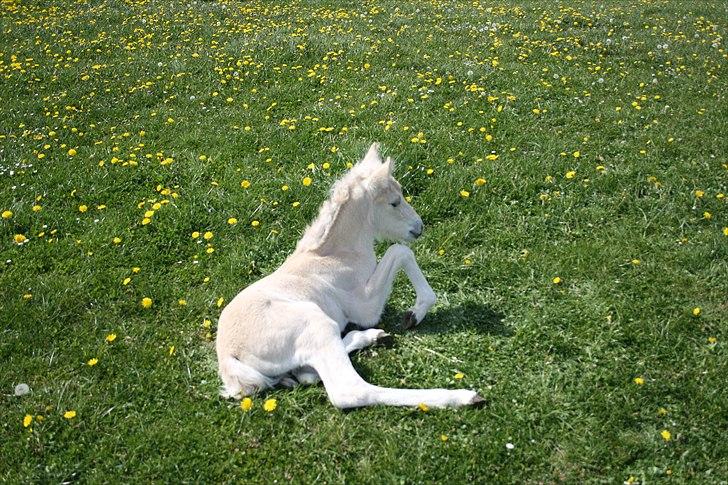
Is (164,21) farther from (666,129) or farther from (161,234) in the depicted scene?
(666,129)

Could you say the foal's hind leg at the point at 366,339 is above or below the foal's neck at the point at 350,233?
below

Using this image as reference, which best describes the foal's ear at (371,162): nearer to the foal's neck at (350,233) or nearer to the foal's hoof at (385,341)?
the foal's neck at (350,233)

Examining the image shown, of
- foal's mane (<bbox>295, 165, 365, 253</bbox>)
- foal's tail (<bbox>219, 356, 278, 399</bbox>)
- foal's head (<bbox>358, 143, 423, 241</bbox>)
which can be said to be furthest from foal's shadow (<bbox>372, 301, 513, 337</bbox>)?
foal's tail (<bbox>219, 356, 278, 399</bbox>)

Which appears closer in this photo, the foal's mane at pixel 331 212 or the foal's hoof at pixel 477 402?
the foal's hoof at pixel 477 402

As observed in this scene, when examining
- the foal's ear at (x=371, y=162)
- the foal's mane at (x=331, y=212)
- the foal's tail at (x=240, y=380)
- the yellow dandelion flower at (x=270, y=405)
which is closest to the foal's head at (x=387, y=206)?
the foal's ear at (x=371, y=162)

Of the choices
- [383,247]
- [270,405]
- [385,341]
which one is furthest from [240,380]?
[383,247]

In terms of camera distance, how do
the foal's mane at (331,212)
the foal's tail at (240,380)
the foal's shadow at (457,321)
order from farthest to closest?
the foal's mane at (331,212) < the foal's shadow at (457,321) < the foal's tail at (240,380)

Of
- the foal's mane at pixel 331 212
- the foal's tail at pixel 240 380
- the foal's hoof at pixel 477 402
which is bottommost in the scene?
the foal's tail at pixel 240 380

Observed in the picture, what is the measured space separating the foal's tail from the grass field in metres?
0.15

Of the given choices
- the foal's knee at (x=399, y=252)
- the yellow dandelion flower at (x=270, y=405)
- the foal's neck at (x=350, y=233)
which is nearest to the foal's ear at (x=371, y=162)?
the foal's neck at (x=350, y=233)

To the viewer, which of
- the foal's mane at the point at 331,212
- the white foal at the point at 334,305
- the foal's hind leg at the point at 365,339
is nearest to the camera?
the white foal at the point at 334,305

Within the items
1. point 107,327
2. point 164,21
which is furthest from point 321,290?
point 164,21

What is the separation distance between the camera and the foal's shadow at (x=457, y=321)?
5348mm

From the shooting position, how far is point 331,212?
5.49m
